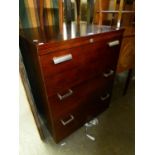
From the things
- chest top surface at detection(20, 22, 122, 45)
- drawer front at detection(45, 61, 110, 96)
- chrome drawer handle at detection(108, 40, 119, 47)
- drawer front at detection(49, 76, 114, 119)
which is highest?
chest top surface at detection(20, 22, 122, 45)

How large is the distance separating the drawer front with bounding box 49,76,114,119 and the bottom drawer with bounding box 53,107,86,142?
65 millimetres

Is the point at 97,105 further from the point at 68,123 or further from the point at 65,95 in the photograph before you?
the point at 65,95

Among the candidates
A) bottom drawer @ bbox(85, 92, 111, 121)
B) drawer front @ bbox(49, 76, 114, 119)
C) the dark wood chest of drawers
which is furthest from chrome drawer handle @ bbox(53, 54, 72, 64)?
bottom drawer @ bbox(85, 92, 111, 121)

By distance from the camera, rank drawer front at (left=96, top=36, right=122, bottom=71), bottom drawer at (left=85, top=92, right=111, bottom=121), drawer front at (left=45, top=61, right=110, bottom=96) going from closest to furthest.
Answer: drawer front at (left=45, top=61, right=110, bottom=96) → drawer front at (left=96, top=36, right=122, bottom=71) → bottom drawer at (left=85, top=92, right=111, bottom=121)

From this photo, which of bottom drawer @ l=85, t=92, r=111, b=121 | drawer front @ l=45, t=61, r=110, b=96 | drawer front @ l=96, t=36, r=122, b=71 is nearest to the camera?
drawer front @ l=45, t=61, r=110, b=96

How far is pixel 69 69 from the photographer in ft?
2.83

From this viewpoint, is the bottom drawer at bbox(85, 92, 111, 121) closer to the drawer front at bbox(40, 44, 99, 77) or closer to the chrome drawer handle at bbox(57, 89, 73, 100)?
the chrome drawer handle at bbox(57, 89, 73, 100)

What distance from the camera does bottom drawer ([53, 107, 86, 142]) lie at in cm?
106

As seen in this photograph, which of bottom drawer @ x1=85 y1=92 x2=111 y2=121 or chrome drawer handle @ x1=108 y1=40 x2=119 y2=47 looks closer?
chrome drawer handle @ x1=108 y1=40 x2=119 y2=47

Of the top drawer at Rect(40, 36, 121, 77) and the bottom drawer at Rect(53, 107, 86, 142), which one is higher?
the top drawer at Rect(40, 36, 121, 77)

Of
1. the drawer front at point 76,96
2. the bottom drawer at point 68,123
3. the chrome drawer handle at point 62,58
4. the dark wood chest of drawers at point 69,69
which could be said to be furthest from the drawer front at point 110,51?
the bottom drawer at point 68,123

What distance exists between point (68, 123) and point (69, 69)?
0.49 metres
